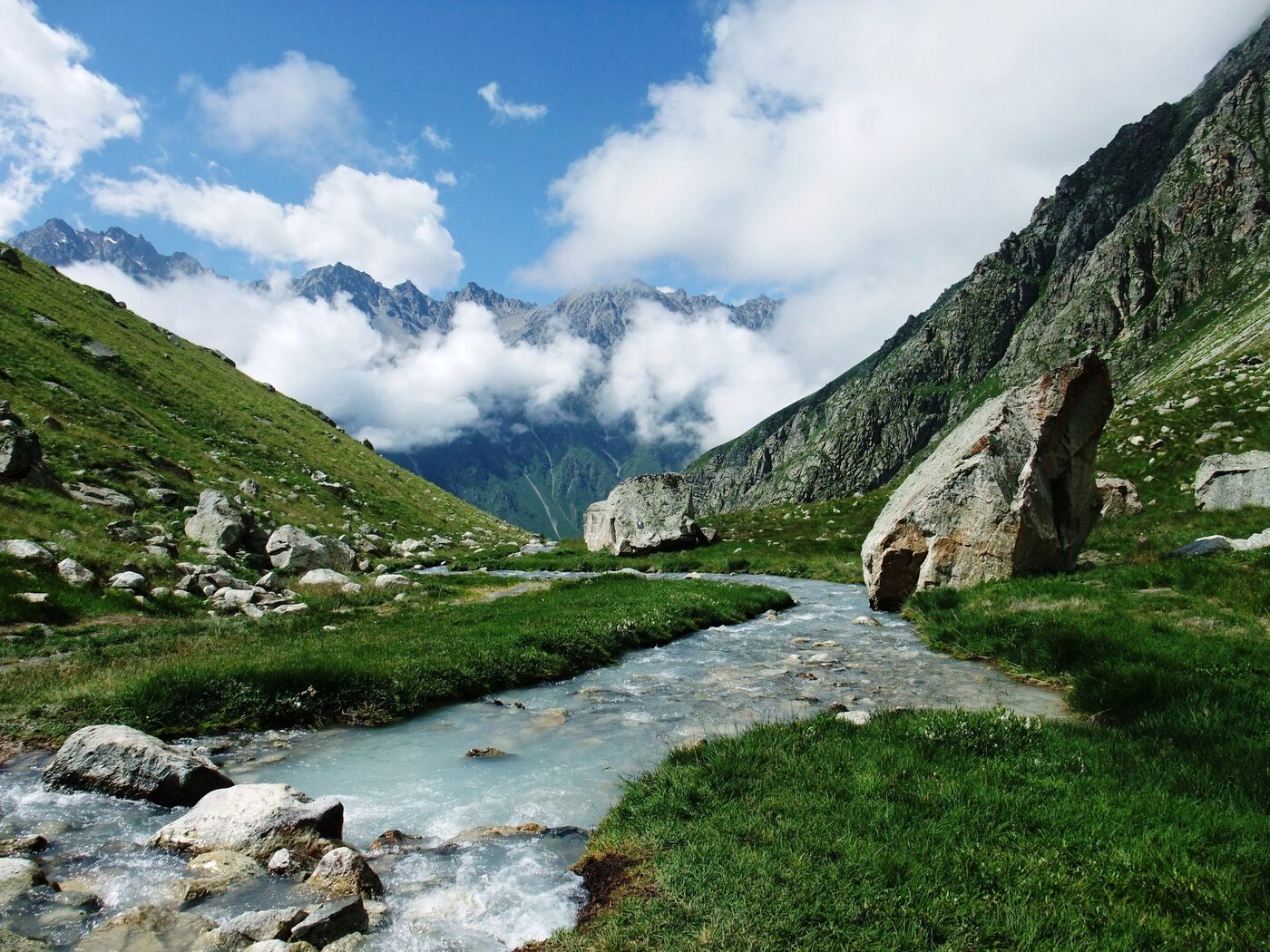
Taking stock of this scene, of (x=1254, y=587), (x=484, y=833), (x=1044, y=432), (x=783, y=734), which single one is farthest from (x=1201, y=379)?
(x=484, y=833)

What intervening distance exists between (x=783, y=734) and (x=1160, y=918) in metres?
4.86

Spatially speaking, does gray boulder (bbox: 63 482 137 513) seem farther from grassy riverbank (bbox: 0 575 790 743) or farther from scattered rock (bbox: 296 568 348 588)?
grassy riverbank (bbox: 0 575 790 743)

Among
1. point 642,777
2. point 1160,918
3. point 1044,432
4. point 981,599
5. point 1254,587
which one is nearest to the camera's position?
point 1160,918

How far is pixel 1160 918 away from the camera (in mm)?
5012

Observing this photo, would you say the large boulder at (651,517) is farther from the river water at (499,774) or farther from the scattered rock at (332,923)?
the scattered rock at (332,923)

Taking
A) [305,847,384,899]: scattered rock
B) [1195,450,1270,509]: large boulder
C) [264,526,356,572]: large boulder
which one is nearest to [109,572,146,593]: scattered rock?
[264,526,356,572]: large boulder

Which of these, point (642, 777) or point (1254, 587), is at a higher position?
point (1254, 587)

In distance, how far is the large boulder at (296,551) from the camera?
32562 mm

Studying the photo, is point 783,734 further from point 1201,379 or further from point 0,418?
point 1201,379

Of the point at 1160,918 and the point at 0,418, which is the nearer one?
the point at 1160,918

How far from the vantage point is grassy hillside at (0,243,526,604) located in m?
31.1

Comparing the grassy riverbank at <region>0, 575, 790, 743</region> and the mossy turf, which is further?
the grassy riverbank at <region>0, 575, 790, 743</region>

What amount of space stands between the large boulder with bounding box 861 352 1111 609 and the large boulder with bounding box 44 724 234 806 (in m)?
21.9

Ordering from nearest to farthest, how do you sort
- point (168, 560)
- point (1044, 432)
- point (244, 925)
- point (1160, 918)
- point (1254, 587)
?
point (1160, 918)
point (244, 925)
point (1254, 587)
point (1044, 432)
point (168, 560)
